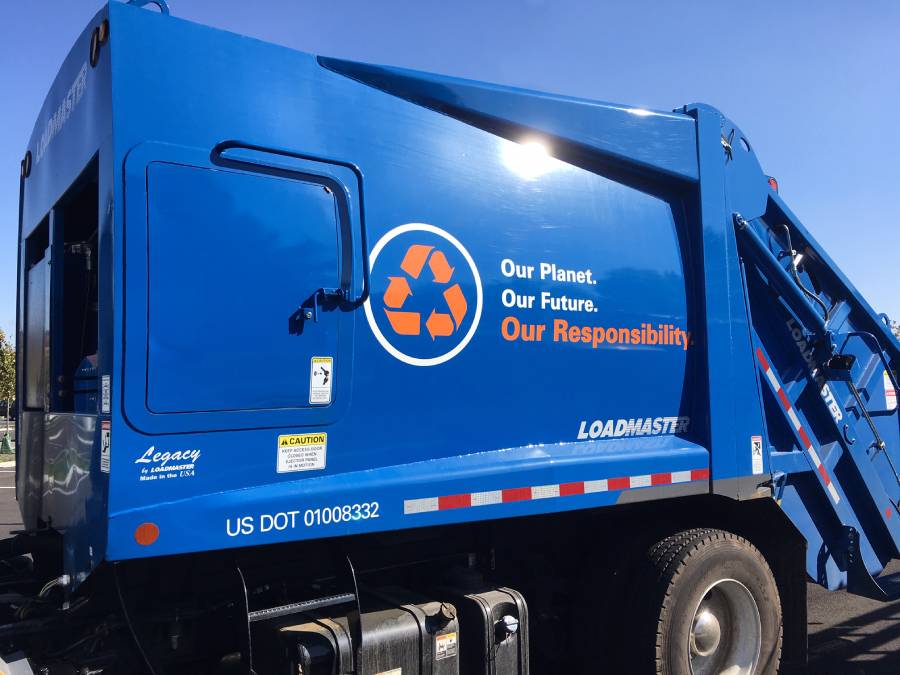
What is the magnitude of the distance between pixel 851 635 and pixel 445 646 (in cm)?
395

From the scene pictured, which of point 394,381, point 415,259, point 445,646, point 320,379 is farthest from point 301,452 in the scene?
point 445,646

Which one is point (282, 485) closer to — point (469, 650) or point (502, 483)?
point (502, 483)

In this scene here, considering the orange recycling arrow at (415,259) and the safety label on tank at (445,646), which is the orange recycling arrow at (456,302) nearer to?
the orange recycling arrow at (415,259)

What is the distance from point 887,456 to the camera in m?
5.23

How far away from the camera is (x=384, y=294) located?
307cm

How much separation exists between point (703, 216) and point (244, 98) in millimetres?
2507

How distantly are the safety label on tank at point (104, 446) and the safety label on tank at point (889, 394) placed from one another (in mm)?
5017

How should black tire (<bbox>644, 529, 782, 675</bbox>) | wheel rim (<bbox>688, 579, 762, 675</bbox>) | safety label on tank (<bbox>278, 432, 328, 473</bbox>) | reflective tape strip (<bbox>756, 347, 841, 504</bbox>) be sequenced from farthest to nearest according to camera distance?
reflective tape strip (<bbox>756, 347, 841, 504</bbox>), wheel rim (<bbox>688, 579, 762, 675</bbox>), black tire (<bbox>644, 529, 782, 675</bbox>), safety label on tank (<bbox>278, 432, 328, 473</bbox>)

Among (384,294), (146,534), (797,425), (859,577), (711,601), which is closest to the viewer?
(146,534)

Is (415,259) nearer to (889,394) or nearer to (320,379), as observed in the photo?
(320,379)

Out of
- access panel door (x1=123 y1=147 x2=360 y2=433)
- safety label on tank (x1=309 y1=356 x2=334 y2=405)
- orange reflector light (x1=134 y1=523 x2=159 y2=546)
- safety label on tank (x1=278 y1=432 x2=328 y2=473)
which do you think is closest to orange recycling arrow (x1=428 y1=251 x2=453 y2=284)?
access panel door (x1=123 y1=147 x2=360 y2=433)

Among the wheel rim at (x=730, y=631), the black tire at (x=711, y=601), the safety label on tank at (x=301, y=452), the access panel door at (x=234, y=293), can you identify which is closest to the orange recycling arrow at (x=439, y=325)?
the access panel door at (x=234, y=293)

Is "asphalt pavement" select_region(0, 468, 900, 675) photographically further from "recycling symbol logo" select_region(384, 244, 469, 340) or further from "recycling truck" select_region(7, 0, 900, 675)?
"recycling symbol logo" select_region(384, 244, 469, 340)

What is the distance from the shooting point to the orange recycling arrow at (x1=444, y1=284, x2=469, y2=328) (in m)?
3.24
